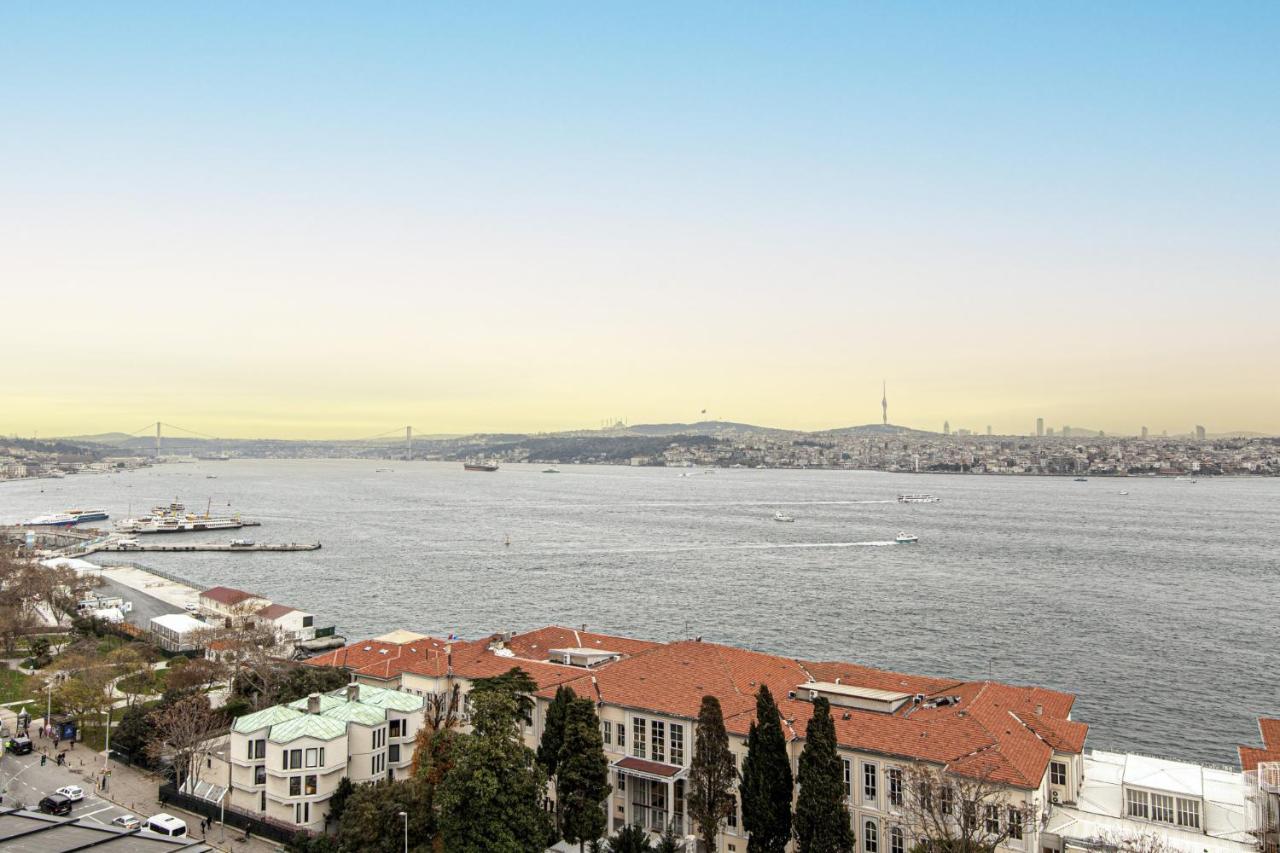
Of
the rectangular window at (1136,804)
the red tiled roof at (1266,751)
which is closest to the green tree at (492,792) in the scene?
the rectangular window at (1136,804)

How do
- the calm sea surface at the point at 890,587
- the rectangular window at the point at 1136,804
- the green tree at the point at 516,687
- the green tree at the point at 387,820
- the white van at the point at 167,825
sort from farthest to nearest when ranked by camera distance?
the calm sea surface at the point at 890,587 → the white van at the point at 167,825 → the green tree at the point at 516,687 → the green tree at the point at 387,820 → the rectangular window at the point at 1136,804

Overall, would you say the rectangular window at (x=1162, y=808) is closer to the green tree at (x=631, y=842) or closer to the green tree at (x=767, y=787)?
the green tree at (x=767, y=787)

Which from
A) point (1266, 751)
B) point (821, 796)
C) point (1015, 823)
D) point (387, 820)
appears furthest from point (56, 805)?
point (1266, 751)

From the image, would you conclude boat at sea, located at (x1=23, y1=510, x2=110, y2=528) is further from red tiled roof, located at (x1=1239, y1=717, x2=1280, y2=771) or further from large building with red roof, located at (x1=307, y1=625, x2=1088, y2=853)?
red tiled roof, located at (x1=1239, y1=717, x2=1280, y2=771)

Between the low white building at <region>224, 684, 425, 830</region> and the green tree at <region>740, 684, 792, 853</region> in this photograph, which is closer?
the green tree at <region>740, 684, 792, 853</region>

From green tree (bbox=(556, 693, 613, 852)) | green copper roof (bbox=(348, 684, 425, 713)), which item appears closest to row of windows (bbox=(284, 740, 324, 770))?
green copper roof (bbox=(348, 684, 425, 713))

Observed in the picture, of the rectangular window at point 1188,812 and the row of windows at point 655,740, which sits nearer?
the rectangular window at point 1188,812
